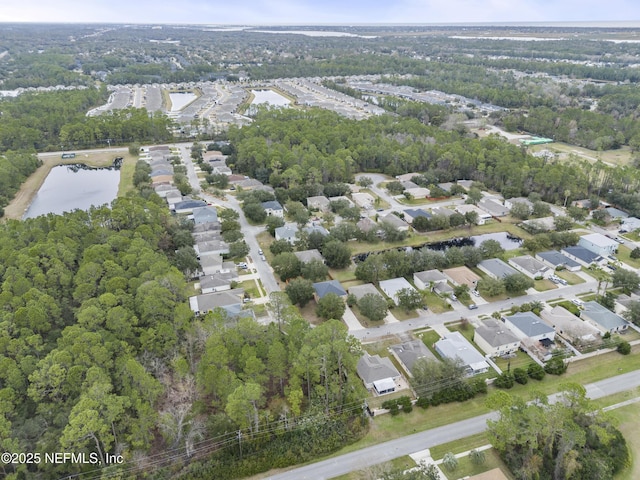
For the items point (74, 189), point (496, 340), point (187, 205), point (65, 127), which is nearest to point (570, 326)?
point (496, 340)

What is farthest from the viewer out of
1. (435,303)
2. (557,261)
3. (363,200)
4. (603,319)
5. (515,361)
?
(363,200)

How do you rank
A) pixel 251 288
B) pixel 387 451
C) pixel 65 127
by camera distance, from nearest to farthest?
pixel 387 451, pixel 251 288, pixel 65 127

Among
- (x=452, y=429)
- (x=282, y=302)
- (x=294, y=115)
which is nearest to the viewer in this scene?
(x=452, y=429)

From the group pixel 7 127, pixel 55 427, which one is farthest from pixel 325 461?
pixel 7 127

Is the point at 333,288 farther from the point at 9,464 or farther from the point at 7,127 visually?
the point at 7,127

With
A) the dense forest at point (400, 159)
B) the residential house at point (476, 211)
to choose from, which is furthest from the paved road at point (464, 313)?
the dense forest at point (400, 159)

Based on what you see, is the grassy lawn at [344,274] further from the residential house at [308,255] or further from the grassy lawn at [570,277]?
the grassy lawn at [570,277]

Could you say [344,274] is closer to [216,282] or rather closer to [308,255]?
[308,255]
